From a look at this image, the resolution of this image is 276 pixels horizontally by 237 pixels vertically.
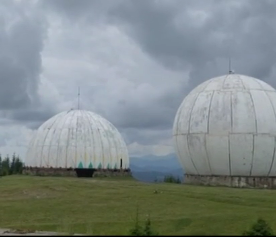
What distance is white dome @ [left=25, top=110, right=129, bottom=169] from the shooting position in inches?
1944

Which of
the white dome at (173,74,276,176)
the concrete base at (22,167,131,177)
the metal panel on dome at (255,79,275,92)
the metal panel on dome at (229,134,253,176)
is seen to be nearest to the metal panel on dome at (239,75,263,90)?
the white dome at (173,74,276,176)

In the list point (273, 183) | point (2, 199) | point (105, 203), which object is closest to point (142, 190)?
point (105, 203)

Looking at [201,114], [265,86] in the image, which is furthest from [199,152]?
[265,86]

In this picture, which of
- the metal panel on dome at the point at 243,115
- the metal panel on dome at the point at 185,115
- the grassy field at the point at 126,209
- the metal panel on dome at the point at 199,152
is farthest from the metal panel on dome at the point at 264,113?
the grassy field at the point at 126,209

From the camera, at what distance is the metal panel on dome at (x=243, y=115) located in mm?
35094

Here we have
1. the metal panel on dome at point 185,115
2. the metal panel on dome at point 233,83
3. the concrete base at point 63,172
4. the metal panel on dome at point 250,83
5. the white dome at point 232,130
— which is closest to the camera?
the white dome at point 232,130

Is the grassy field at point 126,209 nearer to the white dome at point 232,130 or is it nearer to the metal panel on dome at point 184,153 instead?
the white dome at point 232,130

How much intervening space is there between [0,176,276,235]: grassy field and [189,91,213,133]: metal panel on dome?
7.53 m

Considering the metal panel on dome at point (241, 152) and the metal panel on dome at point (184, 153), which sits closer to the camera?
the metal panel on dome at point (241, 152)

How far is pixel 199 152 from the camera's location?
3612cm

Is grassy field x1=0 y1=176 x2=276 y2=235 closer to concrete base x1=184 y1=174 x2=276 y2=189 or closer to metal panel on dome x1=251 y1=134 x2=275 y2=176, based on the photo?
concrete base x1=184 y1=174 x2=276 y2=189

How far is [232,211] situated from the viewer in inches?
862

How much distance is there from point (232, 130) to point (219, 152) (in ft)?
5.52

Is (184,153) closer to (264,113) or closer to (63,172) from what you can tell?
(264,113)
